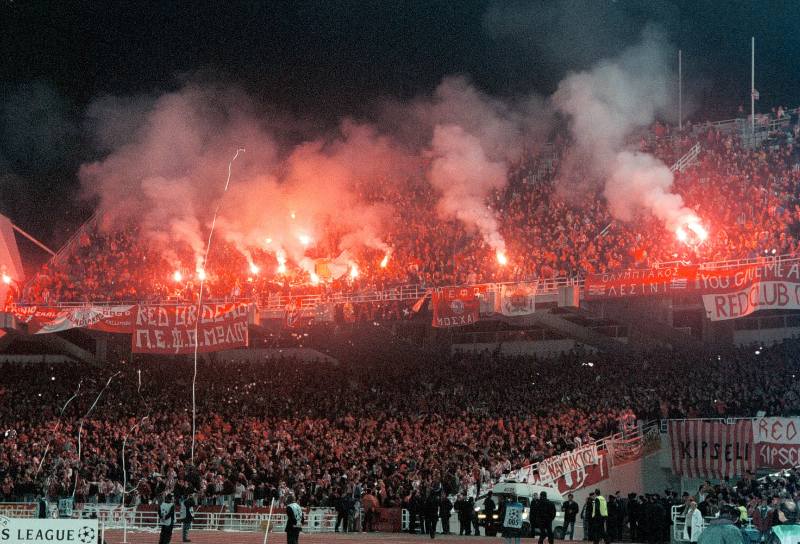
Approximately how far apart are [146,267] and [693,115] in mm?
23575

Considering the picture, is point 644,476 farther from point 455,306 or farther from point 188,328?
point 188,328

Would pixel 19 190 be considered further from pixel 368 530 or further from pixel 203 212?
pixel 368 530

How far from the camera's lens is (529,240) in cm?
3753

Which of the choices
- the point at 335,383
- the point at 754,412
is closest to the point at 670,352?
the point at 754,412

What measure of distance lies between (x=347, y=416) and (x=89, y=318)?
10.5 meters

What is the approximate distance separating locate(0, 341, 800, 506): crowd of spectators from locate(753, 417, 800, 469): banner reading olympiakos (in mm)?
799

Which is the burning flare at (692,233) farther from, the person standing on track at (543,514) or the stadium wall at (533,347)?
the person standing on track at (543,514)

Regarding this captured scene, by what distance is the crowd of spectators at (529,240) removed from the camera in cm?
3388

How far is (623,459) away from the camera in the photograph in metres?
30.5

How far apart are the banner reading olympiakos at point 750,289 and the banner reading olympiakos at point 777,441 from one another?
10.3 feet

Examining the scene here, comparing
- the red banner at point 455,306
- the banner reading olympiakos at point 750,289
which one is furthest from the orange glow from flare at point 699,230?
the red banner at point 455,306

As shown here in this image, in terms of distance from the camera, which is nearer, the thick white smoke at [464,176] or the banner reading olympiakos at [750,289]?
the banner reading olympiakos at [750,289]

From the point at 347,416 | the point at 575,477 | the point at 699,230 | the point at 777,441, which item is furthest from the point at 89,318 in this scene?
the point at 777,441

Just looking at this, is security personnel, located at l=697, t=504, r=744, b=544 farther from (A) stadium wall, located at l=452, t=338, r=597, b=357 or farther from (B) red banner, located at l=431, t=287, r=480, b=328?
(A) stadium wall, located at l=452, t=338, r=597, b=357
